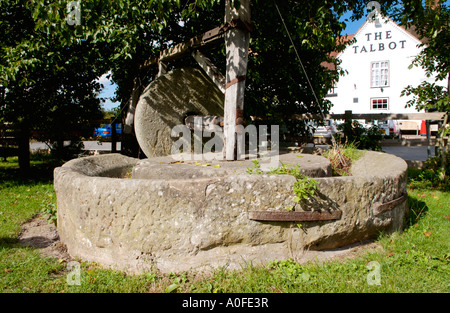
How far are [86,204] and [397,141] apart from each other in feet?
20.6

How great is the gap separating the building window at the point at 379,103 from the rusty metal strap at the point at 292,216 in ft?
73.8

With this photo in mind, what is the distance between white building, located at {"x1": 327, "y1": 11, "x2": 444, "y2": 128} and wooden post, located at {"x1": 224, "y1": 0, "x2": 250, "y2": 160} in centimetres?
1983

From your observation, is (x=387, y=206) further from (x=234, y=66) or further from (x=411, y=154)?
(x=411, y=154)

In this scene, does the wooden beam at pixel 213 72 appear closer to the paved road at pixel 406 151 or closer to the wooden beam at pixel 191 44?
the wooden beam at pixel 191 44

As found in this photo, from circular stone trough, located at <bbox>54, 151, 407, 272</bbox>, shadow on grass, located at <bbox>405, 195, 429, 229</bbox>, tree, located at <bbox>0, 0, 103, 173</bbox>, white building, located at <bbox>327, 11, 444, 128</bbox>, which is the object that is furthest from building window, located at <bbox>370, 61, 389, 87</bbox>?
circular stone trough, located at <bbox>54, 151, 407, 272</bbox>

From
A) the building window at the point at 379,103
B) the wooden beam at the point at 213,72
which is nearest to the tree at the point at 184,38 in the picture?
the wooden beam at the point at 213,72

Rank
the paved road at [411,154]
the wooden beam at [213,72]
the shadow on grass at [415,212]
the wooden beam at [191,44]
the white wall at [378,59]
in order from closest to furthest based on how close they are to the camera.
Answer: the shadow on grass at [415,212] → the wooden beam at [191,44] → the wooden beam at [213,72] → the paved road at [411,154] → the white wall at [378,59]

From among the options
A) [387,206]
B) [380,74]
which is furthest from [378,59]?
[387,206]

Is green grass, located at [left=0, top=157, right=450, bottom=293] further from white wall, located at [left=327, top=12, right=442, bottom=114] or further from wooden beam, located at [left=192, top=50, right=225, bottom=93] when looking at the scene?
white wall, located at [left=327, top=12, right=442, bottom=114]

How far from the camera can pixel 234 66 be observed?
4.16m

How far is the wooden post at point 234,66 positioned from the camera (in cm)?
413

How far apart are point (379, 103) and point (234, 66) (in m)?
21.6
